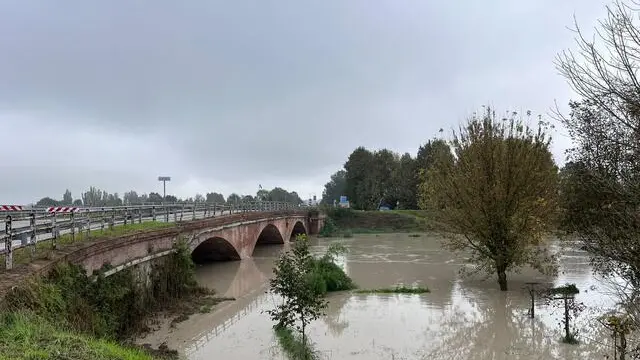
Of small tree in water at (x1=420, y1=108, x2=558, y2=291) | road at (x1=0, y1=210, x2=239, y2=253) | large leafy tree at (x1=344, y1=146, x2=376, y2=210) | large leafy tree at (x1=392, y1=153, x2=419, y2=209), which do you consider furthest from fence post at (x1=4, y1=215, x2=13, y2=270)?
large leafy tree at (x1=344, y1=146, x2=376, y2=210)

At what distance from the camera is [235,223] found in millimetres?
31984

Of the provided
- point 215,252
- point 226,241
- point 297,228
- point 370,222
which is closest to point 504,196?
point 226,241

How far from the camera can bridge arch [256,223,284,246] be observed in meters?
48.0

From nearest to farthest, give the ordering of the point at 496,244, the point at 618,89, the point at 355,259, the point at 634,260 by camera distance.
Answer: the point at 618,89
the point at 634,260
the point at 496,244
the point at 355,259

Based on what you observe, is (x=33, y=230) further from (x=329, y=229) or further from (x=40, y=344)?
(x=329, y=229)

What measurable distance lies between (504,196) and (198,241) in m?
14.1

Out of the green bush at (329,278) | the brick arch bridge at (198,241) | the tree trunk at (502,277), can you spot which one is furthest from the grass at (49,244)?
the tree trunk at (502,277)

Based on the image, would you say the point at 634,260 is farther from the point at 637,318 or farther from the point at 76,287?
the point at 76,287

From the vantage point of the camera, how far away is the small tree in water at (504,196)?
21.2 m

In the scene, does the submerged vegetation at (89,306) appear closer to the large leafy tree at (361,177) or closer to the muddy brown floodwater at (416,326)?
the muddy brown floodwater at (416,326)

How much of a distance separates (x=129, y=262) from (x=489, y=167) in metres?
14.5

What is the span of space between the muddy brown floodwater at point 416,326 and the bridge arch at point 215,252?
191 inches

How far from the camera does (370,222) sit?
245 ft

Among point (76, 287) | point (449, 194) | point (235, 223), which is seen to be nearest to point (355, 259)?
point (235, 223)
